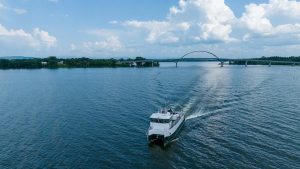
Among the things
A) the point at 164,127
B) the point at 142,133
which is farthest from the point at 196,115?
the point at 164,127

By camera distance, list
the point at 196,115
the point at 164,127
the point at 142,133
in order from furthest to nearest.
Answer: the point at 196,115 → the point at 142,133 → the point at 164,127

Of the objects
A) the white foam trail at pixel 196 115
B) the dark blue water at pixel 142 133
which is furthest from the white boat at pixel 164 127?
the white foam trail at pixel 196 115

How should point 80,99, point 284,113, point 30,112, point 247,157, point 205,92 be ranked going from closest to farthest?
point 247,157, point 284,113, point 30,112, point 80,99, point 205,92

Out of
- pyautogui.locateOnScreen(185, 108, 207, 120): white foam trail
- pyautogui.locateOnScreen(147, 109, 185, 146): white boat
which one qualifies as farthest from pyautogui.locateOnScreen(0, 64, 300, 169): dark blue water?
pyautogui.locateOnScreen(147, 109, 185, 146): white boat

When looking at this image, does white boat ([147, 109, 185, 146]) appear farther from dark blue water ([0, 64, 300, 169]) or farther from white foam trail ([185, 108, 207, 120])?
white foam trail ([185, 108, 207, 120])

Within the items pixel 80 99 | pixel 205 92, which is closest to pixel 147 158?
pixel 80 99

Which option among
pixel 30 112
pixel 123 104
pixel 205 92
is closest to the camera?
pixel 30 112

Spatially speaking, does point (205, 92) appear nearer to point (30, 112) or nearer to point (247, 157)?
point (30, 112)

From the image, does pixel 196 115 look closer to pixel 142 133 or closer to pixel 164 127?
pixel 142 133
